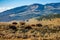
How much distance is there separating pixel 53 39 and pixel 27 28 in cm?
1625

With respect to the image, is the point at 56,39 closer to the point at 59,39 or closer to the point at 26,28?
the point at 59,39

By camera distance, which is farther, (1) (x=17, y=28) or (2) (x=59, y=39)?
(1) (x=17, y=28)

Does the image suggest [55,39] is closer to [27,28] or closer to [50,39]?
[50,39]

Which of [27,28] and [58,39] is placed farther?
[27,28]

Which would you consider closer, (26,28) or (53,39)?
(53,39)

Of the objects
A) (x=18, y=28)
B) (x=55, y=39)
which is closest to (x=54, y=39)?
(x=55, y=39)

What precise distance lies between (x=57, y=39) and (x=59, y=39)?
25 centimetres

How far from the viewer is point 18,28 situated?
41406 millimetres

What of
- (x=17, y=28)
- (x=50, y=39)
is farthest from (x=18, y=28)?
(x=50, y=39)

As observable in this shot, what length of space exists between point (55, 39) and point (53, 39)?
36 centimetres

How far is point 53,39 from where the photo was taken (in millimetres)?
26219

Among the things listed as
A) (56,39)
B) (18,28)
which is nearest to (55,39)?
(56,39)

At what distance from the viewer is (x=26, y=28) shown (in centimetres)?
4191

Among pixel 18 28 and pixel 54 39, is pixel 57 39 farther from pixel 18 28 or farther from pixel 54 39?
pixel 18 28
